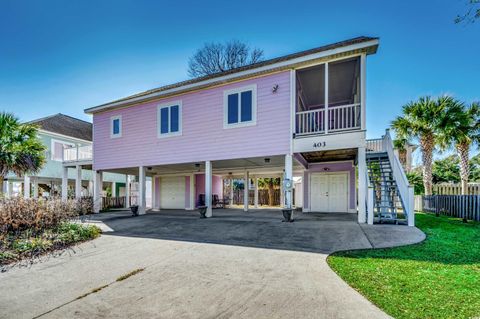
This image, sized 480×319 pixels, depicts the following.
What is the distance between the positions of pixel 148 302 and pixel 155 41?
11466mm

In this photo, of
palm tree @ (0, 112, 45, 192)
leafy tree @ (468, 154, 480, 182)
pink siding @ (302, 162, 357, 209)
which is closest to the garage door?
palm tree @ (0, 112, 45, 192)

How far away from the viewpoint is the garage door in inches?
691

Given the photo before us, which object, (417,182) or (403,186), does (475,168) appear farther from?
(403,186)

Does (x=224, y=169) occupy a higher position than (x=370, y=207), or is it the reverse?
(x=224, y=169)

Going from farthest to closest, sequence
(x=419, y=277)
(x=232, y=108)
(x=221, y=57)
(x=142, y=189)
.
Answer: (x=221, y=57) → (x=142, y=189) → (x=232, y=108) → (x=419, y=277)

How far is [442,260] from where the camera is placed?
5.02 metres

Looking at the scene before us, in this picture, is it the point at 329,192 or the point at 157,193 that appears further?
the point at 157,193

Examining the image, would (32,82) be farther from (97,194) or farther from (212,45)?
(212,45)

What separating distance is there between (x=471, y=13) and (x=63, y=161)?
65.4ft

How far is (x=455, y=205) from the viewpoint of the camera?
11.8m

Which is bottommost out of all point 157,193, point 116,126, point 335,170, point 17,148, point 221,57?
point 157,193

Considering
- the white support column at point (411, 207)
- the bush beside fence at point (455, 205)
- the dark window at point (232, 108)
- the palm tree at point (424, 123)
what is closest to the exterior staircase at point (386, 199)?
the white support column at point (411, 207)

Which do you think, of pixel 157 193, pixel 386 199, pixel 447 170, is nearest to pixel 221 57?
pixel 157 193

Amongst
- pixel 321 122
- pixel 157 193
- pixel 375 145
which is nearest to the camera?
pixel 321 122
